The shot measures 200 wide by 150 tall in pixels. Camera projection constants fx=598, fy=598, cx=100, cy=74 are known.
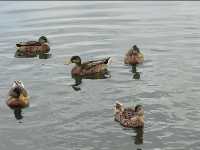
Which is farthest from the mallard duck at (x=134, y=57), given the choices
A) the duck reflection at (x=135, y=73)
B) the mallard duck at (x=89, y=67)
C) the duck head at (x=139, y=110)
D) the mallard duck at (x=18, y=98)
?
the duck head at (x=139, y=110)

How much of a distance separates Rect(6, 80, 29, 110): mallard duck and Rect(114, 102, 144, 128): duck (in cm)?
308

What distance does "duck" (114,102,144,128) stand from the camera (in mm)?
16406

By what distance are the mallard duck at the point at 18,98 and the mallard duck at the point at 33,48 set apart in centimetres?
639

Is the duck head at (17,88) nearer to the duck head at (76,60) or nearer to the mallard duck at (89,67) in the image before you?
the mallard duck at (89,67)

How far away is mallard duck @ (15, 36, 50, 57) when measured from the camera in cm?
2500

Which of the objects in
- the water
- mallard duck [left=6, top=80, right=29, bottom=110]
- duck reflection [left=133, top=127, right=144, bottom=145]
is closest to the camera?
duck reflection [left=133, top=127, right=144, bottom=145]

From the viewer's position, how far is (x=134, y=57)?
22.4 m

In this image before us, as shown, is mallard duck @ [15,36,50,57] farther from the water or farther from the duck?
the duck

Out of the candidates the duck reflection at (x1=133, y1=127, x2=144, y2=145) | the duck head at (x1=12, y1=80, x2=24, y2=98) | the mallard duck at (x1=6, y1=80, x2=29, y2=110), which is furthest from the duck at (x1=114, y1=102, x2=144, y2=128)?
the duck head at (x1=12, y1=80, x2=24, y2=98)

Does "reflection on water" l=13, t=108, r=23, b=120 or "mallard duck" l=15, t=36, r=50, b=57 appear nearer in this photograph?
"reflection on water" l=13, t=108, r=23, b=120

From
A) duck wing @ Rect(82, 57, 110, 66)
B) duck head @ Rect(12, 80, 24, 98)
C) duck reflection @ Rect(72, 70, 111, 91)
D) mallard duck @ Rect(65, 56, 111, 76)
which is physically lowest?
duck head @ Rect(12, 80, 24, 98)

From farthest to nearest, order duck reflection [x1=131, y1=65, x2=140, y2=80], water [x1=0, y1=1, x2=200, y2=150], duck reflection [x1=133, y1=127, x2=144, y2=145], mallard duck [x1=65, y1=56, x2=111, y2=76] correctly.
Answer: mallard duck [x1=65, y1=56, x2=111, y2=76] < duck reflection [x1=131, y1=65, x2=140, y2=80] < water [x1=0, y1=1, x2=200, y2=150] < duck reflection [x1=133, y1=127, x2=144, y2=145]

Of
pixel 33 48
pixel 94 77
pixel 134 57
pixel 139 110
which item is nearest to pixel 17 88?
pixel 94 77

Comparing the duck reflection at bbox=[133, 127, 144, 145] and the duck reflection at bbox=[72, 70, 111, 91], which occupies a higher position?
the duck reflection at bbox=[72, 70, 111, 91]
